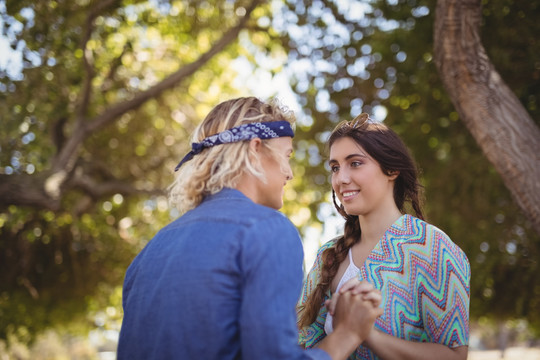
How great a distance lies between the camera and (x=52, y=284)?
10.6 metres

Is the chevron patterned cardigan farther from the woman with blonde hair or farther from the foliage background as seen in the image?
the foliage background

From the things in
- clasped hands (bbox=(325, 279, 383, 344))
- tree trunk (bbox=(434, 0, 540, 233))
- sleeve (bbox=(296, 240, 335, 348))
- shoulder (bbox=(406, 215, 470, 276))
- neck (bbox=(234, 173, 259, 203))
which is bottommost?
sleeve (bbox=(296, 240, 335, 348))

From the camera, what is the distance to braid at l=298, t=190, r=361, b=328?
298 cm

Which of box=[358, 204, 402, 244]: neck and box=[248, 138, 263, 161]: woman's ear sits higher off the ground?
box=[248, 138, 263, 161]: woman's ear

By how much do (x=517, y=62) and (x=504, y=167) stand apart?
258 centimetres

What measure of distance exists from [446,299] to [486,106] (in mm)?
2303

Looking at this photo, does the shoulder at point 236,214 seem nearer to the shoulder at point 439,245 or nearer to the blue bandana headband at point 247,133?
the blue bandana headband at point 247,133

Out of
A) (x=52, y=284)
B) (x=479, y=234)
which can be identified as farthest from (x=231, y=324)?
(x=52, y=284)

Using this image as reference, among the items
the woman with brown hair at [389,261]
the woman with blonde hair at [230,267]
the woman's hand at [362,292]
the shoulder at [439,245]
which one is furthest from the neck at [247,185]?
the shoulder at [439,245]

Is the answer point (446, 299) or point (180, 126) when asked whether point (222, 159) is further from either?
point (180, 126)

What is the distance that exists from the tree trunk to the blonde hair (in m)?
2.59

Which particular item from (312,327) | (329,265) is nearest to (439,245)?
(329,265)

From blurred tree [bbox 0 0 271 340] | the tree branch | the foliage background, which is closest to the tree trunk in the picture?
the foliage background

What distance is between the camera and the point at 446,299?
2594 mm
